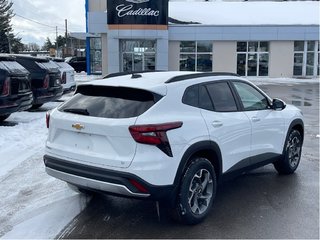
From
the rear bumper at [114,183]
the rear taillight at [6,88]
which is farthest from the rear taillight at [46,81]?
the rear bumper at [114,183]

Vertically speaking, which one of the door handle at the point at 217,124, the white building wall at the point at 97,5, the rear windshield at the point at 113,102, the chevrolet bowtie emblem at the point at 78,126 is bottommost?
the door handle at the point at 217,124

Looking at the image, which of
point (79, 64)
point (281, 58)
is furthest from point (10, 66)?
point (79, 64)

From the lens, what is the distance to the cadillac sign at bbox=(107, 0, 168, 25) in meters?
31.8

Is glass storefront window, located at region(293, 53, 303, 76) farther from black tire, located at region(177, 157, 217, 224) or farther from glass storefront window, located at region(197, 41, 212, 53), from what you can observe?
black tire, located at region(177, 157, 217, 224)

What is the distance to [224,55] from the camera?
110 feet

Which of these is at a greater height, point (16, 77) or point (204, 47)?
point (204, 47)

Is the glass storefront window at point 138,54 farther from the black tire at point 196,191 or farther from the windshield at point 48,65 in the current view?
the black tire at point 196,191

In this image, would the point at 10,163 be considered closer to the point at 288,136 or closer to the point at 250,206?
the point at 250,206

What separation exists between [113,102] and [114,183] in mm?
892

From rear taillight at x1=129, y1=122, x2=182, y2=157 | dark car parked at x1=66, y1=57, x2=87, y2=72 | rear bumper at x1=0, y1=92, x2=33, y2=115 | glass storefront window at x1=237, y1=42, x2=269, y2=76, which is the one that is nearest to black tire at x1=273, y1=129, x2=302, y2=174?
rear taillight at x1=129, y1=122, x2=182, y2=157

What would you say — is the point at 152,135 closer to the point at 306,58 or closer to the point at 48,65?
the point at 48,65

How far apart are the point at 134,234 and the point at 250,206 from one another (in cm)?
163

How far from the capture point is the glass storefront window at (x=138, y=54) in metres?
33.6

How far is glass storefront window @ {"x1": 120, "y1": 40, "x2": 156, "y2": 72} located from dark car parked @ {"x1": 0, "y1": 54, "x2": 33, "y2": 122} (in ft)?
77.1
